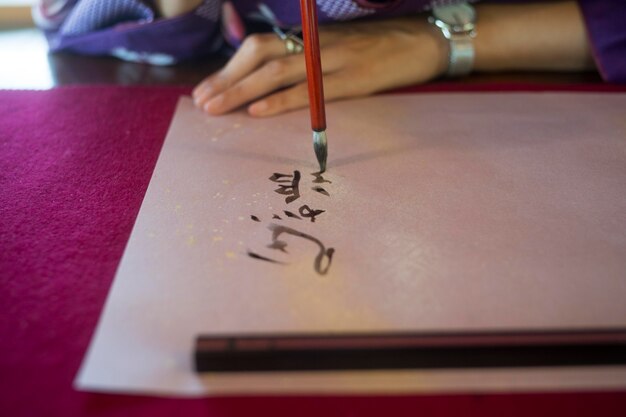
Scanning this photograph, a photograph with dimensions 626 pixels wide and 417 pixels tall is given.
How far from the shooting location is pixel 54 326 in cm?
33

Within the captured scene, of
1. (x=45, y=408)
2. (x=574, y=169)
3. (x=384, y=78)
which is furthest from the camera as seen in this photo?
(x=384, y=78)

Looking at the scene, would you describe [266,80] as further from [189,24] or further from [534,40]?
[534,40]

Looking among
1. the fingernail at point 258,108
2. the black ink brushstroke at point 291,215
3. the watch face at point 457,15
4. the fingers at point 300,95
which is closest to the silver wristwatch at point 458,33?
the watch face at point 457,15

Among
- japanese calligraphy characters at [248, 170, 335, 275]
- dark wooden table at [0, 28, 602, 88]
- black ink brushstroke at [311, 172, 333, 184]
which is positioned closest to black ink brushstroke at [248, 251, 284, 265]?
japanese calligraphy characters at [248, 170, 335, 275]

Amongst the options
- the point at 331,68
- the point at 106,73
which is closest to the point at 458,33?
the point at 331,68

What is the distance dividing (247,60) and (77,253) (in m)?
0.29

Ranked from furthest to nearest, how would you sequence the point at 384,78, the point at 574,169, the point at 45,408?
the point at 384,78 < the point at 574,169 < the point at 45,408

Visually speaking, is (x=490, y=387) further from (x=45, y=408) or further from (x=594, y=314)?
(x=45, y=408)

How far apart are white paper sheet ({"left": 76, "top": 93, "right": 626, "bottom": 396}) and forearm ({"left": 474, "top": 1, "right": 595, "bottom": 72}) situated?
11 centimetres

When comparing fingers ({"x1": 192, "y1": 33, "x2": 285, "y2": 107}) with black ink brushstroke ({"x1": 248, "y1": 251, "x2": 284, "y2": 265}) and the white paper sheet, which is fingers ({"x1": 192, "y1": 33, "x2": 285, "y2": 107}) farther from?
black ink brushstroke ({"x1": 248, "y1": 251, "x2": 284, "y2": 265})

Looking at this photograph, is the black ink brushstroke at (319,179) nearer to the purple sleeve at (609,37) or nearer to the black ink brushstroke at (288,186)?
the black ink brushstroke at (288,186)

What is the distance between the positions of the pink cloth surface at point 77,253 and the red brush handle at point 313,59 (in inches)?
5.6

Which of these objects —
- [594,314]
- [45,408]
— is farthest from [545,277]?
[45,408]

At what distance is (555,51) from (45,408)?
0.59 metres
